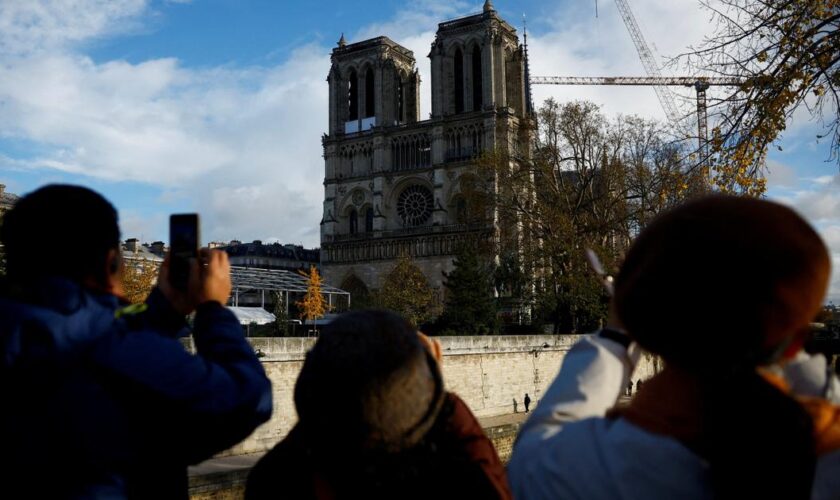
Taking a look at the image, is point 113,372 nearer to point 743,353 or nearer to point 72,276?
point 72,276

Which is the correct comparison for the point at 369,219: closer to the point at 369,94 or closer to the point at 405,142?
the point at 405,142

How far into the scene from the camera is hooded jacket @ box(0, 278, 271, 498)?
159cm

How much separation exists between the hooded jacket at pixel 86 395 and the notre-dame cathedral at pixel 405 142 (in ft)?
152

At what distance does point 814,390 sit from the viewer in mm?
1482

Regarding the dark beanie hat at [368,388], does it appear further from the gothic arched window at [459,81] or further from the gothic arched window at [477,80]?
the gothic arched window at [459,81]

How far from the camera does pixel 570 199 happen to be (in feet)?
101

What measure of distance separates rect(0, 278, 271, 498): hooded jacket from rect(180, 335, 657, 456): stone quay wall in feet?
49.6

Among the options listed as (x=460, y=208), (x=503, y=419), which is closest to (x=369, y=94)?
(x=460, y=208)

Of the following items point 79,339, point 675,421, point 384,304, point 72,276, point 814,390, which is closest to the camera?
point 675,421

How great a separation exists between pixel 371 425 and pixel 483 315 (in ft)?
102

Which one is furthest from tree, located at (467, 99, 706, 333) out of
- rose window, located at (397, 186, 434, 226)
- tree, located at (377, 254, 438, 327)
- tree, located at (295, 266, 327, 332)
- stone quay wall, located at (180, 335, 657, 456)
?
rose window, located at (397, 186, 434, 226)

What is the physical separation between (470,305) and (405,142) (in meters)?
23.5

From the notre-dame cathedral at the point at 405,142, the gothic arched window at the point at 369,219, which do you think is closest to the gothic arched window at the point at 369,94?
the notre-dame cathedral at the point at 405,142

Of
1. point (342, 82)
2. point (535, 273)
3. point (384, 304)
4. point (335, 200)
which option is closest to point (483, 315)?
point (535, 273)
